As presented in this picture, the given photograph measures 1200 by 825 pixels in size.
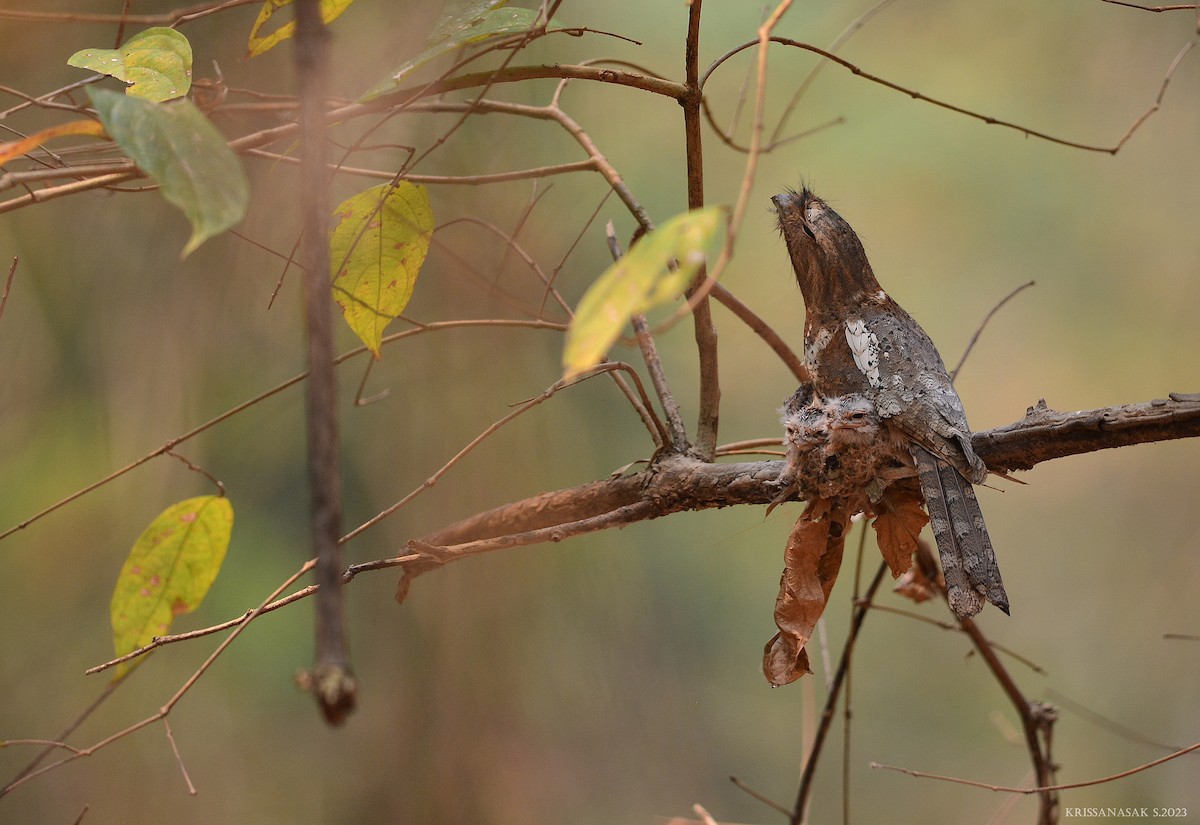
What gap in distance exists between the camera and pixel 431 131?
2.45 m

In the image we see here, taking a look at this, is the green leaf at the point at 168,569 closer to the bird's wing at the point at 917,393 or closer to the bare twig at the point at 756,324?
the bare twig at the point at 756,324

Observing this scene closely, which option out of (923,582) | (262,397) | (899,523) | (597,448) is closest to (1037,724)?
(923,582)

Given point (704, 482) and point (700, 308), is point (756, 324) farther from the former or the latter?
point (704, 482)

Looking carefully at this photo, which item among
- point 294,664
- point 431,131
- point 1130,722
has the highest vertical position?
point 431,131

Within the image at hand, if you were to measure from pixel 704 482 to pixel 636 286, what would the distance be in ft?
2.22

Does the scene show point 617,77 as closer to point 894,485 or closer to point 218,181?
point 218,181

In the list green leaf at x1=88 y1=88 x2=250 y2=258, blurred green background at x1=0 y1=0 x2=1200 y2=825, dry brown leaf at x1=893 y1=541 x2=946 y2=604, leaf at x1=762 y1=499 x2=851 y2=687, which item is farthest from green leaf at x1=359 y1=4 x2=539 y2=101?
blurred green background at x1=0 y1=0 x2=1200 y2=825

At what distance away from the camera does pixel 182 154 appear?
77 cm

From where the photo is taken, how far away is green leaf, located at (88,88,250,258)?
0.75 meters

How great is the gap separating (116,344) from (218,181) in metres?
2.33

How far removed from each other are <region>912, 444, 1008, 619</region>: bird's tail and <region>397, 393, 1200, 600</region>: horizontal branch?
0.19ft

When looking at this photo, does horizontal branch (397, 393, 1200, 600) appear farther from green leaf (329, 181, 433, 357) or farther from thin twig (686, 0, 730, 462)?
green leaf (329, 181, 433, 357)

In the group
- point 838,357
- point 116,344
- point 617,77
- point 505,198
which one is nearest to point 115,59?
point 617,77

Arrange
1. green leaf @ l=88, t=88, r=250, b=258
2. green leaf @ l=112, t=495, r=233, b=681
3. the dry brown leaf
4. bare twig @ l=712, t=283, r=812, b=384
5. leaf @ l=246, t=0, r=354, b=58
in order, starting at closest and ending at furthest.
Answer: green leaf @ l=88, t=88, r=250, b=258
leaf @ l=246, t=0, r=354, b=58
green leaf @ l=112, t=495, r=233, b=681
bare twig @ l=712, t=283, r=812, b=384
the dry brown leaf
